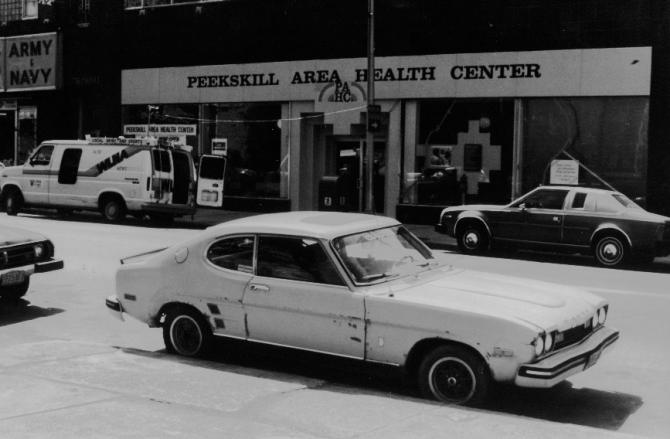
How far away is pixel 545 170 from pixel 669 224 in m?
5.84

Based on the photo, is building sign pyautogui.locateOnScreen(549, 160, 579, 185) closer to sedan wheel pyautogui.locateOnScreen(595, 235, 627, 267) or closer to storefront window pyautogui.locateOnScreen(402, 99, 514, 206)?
storefront window pyautogui.locateOnScreen(402, 99, 514, 206)

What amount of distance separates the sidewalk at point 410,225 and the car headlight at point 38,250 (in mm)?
10188

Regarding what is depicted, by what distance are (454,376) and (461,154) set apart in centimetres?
1681

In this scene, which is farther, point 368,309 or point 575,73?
point 575,73

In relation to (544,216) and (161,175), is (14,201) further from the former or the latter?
(544,216)

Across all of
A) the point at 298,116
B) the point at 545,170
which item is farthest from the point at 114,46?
the point at 545,170

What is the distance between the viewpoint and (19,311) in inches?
431

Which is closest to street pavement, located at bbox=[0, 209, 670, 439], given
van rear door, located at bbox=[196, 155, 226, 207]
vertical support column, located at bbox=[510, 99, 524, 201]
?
vertical support column, located at bbox=[510, 99, 524, 201]

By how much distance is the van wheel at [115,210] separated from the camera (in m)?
23.0

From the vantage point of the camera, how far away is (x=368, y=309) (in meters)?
7.14

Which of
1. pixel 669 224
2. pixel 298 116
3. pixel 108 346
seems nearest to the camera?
pixel 108 346

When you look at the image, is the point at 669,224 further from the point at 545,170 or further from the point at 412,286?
the point at 412,286

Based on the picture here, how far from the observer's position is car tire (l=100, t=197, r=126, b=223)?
75.6 ft

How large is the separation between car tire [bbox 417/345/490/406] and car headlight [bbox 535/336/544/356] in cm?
39
